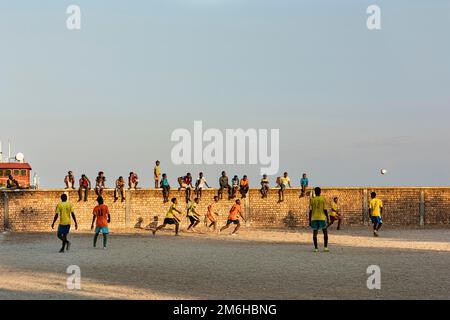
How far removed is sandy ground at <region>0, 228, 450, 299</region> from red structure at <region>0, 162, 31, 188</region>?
69.7ft

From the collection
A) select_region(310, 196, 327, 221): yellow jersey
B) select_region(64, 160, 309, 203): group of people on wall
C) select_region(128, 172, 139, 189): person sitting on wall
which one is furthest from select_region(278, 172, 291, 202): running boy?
select_region(310, 196, 327, 221): yellow jersey

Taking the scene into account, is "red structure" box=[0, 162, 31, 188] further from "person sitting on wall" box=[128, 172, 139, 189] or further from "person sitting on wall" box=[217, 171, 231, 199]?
"person sitting on wall" box=[217, 171, 231, 199]

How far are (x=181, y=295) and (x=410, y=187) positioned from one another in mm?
29034

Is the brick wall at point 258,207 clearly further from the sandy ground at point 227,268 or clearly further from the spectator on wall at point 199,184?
the sandy ground at point 227,268

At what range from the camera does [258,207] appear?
3922 cm

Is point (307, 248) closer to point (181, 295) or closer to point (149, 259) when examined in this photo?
point (149, 259)

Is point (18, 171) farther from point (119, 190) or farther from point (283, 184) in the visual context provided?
point (283, 184)

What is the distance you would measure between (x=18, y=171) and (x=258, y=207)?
19974 millimetres

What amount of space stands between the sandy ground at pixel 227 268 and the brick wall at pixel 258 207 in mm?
8191

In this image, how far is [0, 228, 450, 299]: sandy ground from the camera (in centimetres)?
1351

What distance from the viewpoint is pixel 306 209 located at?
39.3 metres

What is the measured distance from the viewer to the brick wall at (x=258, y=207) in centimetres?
3791
